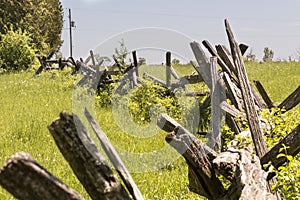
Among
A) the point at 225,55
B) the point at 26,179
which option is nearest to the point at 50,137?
the point at 225,55

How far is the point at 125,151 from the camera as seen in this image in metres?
5.64

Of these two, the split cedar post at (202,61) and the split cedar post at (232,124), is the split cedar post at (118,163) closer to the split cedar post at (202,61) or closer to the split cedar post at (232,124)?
the split cedar post at (232,124)

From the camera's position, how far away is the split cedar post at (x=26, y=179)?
4.62 feet

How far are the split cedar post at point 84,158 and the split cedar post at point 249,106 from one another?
1610 millimetres

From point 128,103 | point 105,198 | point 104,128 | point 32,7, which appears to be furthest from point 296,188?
point 32,7

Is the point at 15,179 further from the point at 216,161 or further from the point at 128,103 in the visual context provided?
the point at 128,103

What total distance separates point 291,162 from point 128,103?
5.63 metres

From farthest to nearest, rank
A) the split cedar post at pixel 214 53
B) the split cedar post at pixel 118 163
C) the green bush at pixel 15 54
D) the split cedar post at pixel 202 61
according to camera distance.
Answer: the green bush at pixel 15 54, the split cedar post at pixel 214 53, the split cedar post at pixel 202 61, the split cedar post at pixel 118 163

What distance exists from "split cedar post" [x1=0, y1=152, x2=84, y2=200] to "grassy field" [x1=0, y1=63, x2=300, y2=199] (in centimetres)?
266

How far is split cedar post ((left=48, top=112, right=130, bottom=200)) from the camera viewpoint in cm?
163

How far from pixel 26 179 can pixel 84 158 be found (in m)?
0.28

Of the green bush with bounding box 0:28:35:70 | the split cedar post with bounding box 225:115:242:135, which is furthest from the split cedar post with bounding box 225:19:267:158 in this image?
the green bush with bounding box 0:28:35:70

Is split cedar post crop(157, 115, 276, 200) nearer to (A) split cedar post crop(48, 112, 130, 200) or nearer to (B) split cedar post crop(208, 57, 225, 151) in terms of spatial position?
(A) split cedar post crop(48, 112, 130, 200)

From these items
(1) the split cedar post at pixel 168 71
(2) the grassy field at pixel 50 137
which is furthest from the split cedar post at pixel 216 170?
(1) the split cedar post at pixel 168 71
